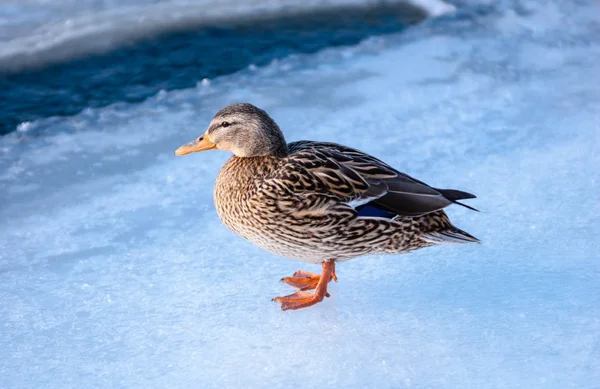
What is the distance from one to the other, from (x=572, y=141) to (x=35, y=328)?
3.27 meters

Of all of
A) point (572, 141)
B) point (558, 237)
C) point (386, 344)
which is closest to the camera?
point (386, 344)

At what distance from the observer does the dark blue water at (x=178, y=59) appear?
5848 millimetres

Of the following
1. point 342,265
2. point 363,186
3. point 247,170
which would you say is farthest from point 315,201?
point 342,265

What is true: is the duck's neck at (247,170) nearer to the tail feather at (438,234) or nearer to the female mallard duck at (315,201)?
the female mallard duck at (315,201)

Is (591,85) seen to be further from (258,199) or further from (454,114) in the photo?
(258,199)

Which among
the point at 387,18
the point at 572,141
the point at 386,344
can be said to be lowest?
the point at 386,344

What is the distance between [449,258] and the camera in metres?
4.22

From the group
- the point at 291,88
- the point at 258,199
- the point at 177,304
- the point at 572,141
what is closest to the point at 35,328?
the point at 177,304

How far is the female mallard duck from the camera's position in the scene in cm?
368

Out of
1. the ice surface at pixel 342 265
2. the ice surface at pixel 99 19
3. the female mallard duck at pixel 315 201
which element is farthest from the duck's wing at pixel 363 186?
the ice surface at pixel 99 19

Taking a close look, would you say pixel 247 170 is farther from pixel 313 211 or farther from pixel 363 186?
pixel 363 186

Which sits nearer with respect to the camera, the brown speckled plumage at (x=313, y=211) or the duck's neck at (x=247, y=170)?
the brown speckled plumage at (x=313, y=211)

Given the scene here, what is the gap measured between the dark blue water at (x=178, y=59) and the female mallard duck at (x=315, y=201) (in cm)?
219

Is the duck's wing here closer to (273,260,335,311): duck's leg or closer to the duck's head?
the duck's head
